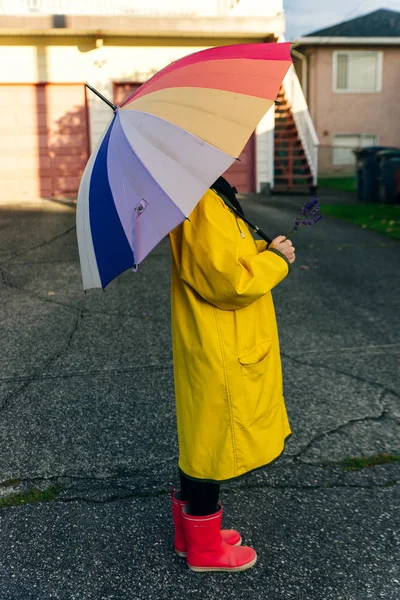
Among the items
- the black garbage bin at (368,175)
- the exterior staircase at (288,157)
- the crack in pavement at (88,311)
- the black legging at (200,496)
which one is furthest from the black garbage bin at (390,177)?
the black legging at (200,496)

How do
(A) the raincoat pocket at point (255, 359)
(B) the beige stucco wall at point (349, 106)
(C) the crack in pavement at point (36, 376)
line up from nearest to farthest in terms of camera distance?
(A) the raincoat pocket at point (255, 359) < (C) the crack in pavement at point (36, 376) < (B) the beige stucco wall at point (349, 106)

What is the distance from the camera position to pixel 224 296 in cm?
217

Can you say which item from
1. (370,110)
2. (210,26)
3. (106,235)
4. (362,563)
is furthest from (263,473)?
(370,110)

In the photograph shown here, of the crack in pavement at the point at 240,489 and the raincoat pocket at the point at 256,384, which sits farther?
the crack in pavement at the point at 240,489

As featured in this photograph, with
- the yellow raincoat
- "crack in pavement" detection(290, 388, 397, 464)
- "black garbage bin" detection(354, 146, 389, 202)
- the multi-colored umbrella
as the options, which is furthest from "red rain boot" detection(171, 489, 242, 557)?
"black garbage bin" detection(354, 146, 389, 202)

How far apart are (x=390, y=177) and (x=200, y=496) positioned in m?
12.0

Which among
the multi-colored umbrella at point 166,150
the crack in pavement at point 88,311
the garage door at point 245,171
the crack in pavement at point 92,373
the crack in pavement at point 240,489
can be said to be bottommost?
the crack in pavement at point 240,489

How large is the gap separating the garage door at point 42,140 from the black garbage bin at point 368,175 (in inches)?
238

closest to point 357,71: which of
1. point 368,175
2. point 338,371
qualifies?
point 368,175

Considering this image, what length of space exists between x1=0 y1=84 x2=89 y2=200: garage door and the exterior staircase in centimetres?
447

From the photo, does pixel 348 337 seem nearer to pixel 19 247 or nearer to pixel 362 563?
pixel 362 563

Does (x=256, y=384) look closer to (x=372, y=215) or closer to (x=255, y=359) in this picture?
(x=255, y=359)

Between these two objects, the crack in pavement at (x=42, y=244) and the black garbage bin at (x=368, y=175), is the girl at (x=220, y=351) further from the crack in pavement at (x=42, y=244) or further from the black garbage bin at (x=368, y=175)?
the black garbage bin at (x=368, y=175)

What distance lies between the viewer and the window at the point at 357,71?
2244 centimetres
